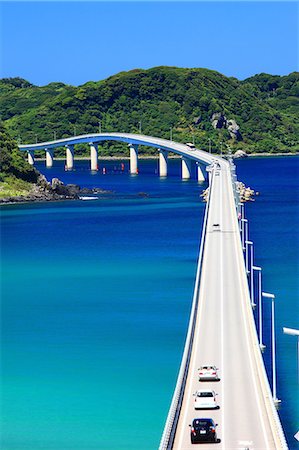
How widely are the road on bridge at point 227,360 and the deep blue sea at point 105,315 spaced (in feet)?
5.62

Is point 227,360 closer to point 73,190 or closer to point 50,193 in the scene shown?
point 50,193

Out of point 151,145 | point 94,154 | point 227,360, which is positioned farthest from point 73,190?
point 227,360

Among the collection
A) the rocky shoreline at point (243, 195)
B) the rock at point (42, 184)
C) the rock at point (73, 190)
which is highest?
the rock at point (42, 184)

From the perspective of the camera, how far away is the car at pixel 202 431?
24.1 meters

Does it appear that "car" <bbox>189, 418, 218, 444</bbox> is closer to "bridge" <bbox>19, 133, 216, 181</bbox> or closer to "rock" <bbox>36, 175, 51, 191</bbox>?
"rock" <bbox>36, 175, 51, 191</bbox>

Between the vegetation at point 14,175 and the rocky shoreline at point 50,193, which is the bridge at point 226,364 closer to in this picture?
the rocky shoreline at point 50,193

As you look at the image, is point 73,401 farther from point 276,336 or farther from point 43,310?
point 43,310

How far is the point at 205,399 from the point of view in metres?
27.0

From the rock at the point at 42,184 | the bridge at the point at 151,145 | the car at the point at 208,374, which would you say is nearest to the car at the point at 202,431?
the car at the point at 208,374

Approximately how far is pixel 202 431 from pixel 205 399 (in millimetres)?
2755

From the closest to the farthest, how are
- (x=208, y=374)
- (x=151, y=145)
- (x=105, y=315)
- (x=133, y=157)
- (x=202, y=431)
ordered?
1. (x=202, y=431)
2. (x=208, y=374)
3. (x=105, y=315)
4. (x=151, y=145)
5. (x=133, y=157)

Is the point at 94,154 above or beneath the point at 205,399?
above

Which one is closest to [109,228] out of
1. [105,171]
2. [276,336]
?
[276,336]

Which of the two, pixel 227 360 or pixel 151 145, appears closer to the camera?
pixel 227 360
